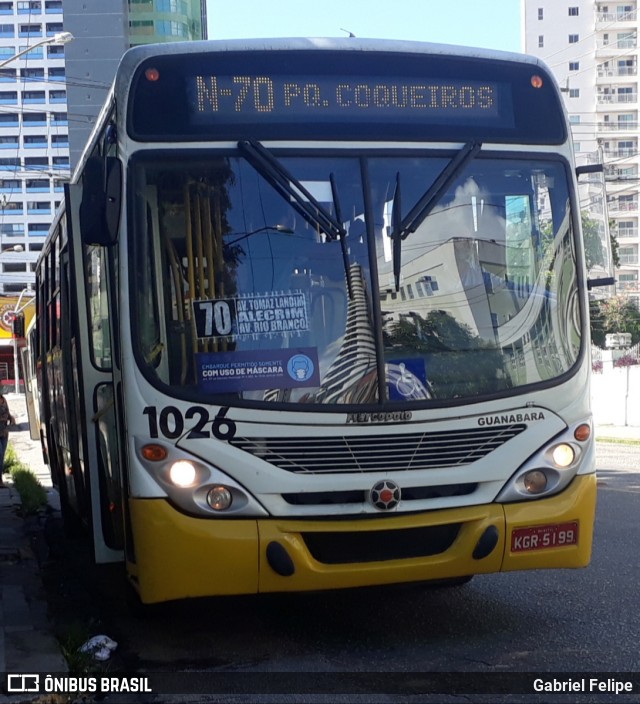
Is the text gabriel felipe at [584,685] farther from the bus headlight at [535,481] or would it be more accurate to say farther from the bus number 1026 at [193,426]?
the bus number 1026 at [193,426]

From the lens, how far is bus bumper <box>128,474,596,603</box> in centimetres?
587

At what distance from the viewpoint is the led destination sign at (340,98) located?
20.5 feet

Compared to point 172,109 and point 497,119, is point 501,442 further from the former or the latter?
point 172,109

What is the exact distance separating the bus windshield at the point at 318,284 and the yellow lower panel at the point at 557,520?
65 cm

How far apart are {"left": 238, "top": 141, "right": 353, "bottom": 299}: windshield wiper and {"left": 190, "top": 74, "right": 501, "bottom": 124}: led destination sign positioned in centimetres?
26

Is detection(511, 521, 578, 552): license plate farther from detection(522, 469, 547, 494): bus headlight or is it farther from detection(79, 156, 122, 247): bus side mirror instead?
detection(79, 156, 122, 247): bus side mirror

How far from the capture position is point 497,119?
6.55 meters

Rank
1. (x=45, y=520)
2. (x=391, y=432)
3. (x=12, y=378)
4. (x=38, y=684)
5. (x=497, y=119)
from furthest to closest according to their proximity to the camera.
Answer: (x=12, y=378)
(x=45, y=520)
(x=497, y=119)
(x=391, y=432)
(x=38, y=684)

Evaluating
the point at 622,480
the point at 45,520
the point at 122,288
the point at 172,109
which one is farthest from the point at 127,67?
the point at 622,480

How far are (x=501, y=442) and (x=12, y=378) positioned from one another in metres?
92.3

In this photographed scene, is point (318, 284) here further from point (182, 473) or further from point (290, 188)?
point (182, 473)

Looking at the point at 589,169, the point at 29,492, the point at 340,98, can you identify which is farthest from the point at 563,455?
the point at 29,492

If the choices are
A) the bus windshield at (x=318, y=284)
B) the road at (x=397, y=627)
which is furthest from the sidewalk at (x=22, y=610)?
the bus windshield at (x=318, y=284)

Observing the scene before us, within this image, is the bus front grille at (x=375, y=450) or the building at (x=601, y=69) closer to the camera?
the bus front grille at (x=375, y=450)
